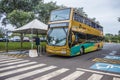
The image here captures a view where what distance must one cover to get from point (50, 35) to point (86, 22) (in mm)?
5548

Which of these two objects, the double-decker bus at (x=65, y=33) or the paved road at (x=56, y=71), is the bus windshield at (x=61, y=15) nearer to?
the double-decker bus at (x=65, y=33)

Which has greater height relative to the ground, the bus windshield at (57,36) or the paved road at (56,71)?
the bus windshield at (57,36)

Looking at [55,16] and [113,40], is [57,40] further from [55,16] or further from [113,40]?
[113,40]

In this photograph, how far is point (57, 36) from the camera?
604 inches

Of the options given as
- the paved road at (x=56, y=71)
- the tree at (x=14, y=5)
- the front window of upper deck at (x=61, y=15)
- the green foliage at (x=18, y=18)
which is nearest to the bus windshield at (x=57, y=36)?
the front window of upper deck at (x=61, y=15)

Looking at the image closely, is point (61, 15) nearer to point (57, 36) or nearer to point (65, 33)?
point (65, 33)

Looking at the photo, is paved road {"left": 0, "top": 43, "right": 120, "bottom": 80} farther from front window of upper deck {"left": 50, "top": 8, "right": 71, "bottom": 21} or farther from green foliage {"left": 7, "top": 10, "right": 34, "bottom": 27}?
green foliage {"left": 7, "top": 10, "right": 34, "bottom": 27}

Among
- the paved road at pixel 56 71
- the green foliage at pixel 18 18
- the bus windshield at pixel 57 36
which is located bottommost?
the paved road at pixel 56 71

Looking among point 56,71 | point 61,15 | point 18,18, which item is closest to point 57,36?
point 61,15

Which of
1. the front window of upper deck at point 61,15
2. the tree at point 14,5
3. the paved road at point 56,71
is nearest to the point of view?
the paved road at point 56,71

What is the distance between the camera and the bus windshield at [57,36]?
15023 mm

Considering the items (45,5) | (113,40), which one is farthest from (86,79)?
(113,40)

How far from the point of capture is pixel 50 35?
625 inches

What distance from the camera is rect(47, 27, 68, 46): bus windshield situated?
49.3 ft
